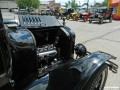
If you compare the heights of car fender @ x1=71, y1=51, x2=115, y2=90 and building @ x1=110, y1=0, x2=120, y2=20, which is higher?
car fender @ x1=71, y1=51, x2=115, y2=90

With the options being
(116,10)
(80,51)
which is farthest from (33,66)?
(116,10)

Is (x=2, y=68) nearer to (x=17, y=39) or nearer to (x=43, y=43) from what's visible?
(x=17, y=39)

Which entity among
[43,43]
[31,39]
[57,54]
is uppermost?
[31,39]

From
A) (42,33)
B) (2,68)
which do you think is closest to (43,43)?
(42,33)

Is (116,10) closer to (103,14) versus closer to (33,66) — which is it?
(103,14)

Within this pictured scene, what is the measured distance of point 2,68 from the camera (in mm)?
1753

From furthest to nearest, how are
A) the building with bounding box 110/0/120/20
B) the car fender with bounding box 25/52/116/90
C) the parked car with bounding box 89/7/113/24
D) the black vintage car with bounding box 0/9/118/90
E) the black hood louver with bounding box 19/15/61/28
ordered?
the building with bounding box 110/0/120/20, the parked car with bounding box 89/7/113/24, the black hood louver with bounding box 19/15/61/28, the car fender with bounding box 25/52/116/90, the black vintage car with bounding box 0/9/118/90

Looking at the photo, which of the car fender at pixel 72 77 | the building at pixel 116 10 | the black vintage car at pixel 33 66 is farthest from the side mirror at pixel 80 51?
the building at pixel 116 10

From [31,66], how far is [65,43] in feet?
5.12

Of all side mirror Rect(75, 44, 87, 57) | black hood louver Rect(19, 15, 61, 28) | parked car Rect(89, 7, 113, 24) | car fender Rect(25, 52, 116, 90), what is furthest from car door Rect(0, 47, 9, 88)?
parked car Rect(89, 7, 113, 24)

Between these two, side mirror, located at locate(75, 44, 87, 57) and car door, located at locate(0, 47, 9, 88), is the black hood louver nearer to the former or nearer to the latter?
side mirror, located at locate(75, 44, 87, 57)

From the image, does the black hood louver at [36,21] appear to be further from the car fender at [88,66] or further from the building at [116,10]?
the building at [116,10]

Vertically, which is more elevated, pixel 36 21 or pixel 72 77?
pixel 36 21

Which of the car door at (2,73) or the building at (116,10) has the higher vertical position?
the car door at (2,73)
